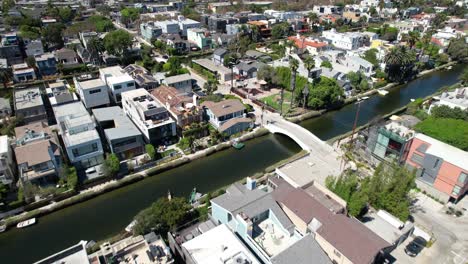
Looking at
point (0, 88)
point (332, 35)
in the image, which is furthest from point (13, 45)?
point (332, 35)

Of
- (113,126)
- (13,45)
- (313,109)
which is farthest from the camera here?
(13,45)

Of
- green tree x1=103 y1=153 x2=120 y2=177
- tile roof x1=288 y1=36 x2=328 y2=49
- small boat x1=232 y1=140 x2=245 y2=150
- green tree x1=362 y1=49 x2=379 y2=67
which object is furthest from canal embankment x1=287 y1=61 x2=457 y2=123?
green tree x1=103 y1=153 x2=120 y2=177

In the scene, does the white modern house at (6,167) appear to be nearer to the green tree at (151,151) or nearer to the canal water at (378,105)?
the green tree at (151,151)

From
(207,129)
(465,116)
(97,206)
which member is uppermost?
(465,116)

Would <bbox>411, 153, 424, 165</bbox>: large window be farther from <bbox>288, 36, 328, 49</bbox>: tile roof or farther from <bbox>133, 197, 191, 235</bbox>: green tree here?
<bbox>288, 36, 328, 49</bbox>: tile roof

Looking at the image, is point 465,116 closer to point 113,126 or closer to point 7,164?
point 113,126

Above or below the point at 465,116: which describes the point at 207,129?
below

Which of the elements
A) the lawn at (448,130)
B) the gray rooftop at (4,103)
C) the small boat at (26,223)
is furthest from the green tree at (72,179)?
the lawn at (448,130)
